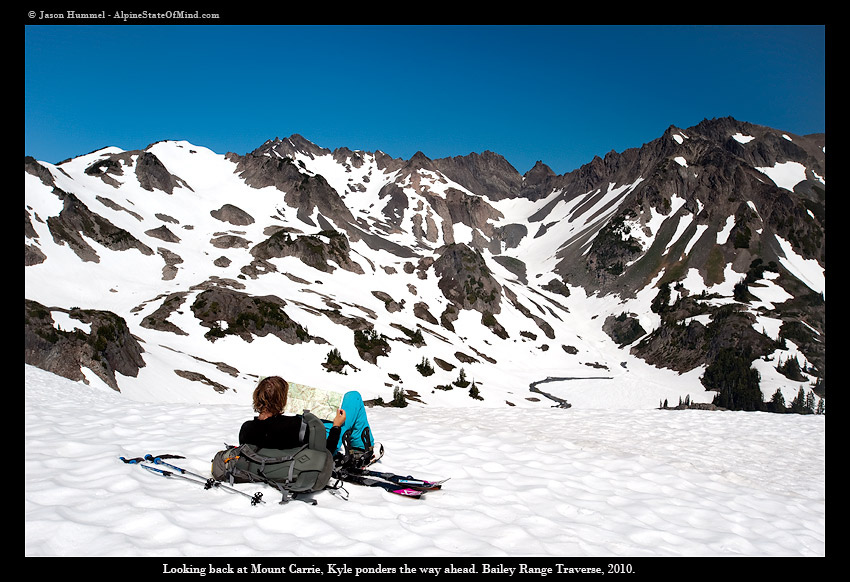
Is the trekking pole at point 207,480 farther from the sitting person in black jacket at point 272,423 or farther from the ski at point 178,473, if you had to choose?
the sitting person in black jacket at point 272,423

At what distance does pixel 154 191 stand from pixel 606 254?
152 m

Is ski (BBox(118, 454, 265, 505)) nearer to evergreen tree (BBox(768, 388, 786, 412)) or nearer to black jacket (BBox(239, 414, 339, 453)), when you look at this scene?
black jacket (BBox(239, 414, 339, 453))

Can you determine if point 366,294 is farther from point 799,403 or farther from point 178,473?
point 178,473

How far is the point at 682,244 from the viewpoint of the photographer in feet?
558

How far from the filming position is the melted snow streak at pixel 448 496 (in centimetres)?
603

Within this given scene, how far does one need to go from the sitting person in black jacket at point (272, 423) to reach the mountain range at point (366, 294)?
93.8ft

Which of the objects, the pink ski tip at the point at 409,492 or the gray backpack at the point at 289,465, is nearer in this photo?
the gray backpack at the point at 289,465

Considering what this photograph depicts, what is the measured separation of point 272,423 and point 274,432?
139mm

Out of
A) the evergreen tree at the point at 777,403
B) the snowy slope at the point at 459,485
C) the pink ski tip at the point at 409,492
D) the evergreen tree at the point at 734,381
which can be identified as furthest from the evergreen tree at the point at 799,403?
the pink ski tip at the point at 409,492

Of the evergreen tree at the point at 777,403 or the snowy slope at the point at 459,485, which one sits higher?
the snowy slope at the point at 459,485

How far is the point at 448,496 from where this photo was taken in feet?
27.5

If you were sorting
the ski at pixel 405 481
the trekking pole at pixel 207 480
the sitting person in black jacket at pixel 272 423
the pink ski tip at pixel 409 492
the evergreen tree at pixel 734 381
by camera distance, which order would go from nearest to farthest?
the trekking pole at pixel 207 480 → the sitting person in black jacket at pixel 272 423 → the pink ski tip at pixel 409 492 → the ski at pixel 405 481 → the evergreen tree at pixel 734 381

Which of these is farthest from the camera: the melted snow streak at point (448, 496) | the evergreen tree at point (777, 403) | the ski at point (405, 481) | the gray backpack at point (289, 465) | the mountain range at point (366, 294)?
the evergreen tree at point (777, 403)

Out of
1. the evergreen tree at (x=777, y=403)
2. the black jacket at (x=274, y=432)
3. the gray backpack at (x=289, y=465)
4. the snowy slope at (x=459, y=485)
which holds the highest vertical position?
the black jacket at (x=274, y=432)
